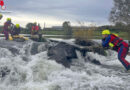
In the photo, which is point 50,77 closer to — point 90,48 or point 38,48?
point 38,48

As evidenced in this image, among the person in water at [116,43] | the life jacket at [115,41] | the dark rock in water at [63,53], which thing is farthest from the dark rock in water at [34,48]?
the life jacket at [115,41]

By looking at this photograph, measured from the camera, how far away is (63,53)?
9875 millimetres

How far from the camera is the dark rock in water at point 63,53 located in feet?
30.6

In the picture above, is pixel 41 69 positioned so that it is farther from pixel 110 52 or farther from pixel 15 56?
pixel 110 52

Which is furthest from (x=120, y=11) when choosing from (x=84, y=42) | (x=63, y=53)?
(x=63, y=53)

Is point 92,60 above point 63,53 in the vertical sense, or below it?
below

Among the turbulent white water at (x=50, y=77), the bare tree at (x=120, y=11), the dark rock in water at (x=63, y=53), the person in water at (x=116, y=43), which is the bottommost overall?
the turbulent white water at (x=50, y=77)

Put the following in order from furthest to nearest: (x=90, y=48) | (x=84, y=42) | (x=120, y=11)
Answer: (x=120, y=11) → (x=84, y=42) → (x=90, y=48)

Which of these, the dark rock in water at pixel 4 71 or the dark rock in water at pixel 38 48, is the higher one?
the dark rock in water at pixel 38 48

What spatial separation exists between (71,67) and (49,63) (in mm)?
1023

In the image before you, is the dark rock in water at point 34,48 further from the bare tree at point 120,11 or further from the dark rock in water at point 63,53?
the bare tree at point 120,11

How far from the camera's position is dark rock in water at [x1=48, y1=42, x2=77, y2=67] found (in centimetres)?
931

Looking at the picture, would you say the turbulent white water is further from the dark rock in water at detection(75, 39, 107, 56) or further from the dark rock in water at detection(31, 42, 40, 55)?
the dark rock in water at detection(75, 39, 107, 56)

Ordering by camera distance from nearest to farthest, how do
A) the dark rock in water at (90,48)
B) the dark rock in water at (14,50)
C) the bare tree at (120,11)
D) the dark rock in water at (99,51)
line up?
the dark rock in water at (14,50) → the dark rock in water at (90,48) → the dark rock in water at (99,51) → the bare tree at (120,11)
